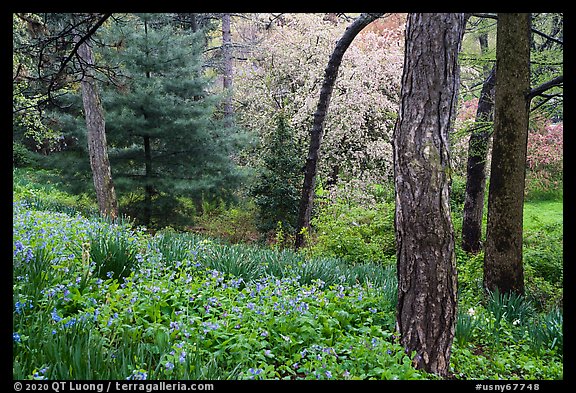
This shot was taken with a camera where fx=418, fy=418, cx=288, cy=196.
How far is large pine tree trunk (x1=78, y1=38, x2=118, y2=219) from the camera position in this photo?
377 inches

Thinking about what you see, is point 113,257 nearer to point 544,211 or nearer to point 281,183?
point 281,183

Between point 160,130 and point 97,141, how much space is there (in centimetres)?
203

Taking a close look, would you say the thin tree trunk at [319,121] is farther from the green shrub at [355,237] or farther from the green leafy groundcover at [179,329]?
the green leafy groundcover at [179,329]

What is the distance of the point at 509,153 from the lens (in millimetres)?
5578

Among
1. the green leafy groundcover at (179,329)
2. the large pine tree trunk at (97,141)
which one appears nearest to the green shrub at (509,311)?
the green leafy groundcover at (179,329)

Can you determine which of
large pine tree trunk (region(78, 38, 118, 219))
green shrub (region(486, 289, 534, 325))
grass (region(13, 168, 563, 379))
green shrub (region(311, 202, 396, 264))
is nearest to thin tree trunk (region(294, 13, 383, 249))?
green shrub (region(311, 202, 396, 264))

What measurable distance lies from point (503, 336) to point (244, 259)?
2.90 m

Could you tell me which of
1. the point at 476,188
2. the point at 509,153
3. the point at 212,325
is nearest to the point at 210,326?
the point at 212,325

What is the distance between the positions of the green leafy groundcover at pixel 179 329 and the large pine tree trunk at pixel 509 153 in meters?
2.48

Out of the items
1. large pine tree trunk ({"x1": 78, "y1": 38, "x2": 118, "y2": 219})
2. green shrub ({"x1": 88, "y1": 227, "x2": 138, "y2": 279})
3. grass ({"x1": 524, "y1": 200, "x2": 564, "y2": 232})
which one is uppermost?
large pine tree trunk ({"x1": 78, "y1": 38, "x2": 118, "y2": 219})

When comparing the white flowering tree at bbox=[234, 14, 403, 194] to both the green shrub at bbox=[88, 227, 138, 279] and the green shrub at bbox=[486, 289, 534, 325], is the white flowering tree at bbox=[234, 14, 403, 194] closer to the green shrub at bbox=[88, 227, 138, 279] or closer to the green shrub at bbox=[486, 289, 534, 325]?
the green shrub at bbox=[486, 289, 534, 325]

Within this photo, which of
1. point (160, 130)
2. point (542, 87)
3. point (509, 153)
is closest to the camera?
point (542, 87)

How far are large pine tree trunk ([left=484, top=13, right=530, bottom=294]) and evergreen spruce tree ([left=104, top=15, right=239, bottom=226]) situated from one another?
800 centimetres

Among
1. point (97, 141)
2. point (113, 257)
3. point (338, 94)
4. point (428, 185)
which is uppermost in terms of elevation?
point (338, 94)
